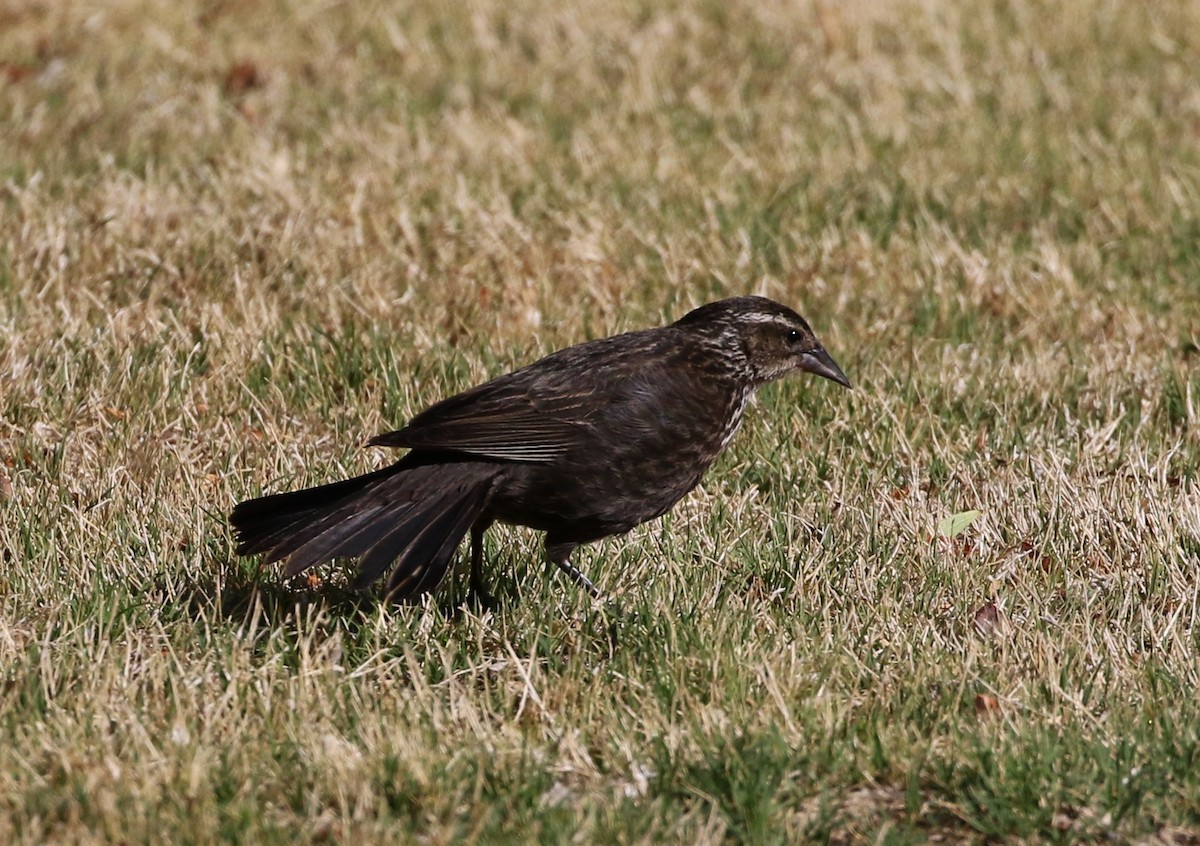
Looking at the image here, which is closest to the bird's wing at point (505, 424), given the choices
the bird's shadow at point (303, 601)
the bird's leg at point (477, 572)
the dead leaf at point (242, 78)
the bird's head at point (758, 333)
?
the bird's leg at point (477, 572)

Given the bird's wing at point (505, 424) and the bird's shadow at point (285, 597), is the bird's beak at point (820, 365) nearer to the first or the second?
the bird's wing at point (505, 424)

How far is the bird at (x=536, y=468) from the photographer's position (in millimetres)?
4633

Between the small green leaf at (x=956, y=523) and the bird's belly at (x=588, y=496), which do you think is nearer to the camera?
the bird's belly at (x=588, y=496)

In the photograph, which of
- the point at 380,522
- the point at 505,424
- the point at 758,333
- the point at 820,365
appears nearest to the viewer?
the point at 380,522

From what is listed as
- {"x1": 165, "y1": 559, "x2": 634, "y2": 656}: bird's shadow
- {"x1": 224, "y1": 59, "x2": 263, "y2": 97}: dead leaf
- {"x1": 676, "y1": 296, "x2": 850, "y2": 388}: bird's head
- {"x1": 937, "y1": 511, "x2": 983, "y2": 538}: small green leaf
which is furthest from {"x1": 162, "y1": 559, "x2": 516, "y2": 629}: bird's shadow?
{"x1": 224, "y1": 59, "x2": 263, "y2": 97}: dead leaf

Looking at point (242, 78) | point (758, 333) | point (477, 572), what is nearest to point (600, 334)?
point (758, 333)

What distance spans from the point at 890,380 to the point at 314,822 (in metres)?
3.63

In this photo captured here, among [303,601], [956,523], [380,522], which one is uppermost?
[380,522]

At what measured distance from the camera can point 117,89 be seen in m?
10.3

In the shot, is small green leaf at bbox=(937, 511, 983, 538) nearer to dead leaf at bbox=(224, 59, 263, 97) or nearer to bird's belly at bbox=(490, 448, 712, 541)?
bird's belly at bbox=(490, 448, 712, 541)

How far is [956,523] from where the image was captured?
5531 mm

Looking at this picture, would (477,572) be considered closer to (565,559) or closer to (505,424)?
(565,559)

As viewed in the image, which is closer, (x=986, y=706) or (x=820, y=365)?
(x=986, y=706)

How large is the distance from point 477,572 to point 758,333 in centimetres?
118
